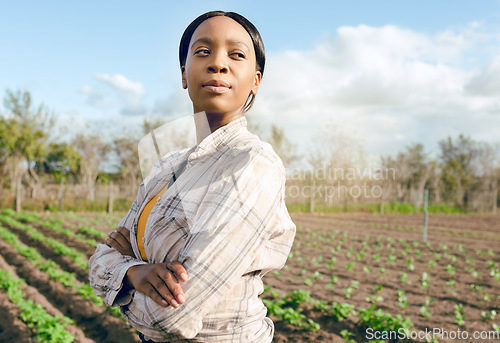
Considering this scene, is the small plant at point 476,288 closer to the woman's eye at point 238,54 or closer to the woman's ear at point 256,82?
the woman's ear at point 256,82

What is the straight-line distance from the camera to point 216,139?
1.07 m

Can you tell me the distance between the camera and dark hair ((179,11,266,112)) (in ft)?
3.61

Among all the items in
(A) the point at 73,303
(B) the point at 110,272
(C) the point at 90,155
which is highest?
(C) the point at 90,155

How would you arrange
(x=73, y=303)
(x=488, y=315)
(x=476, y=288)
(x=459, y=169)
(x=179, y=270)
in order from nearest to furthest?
1. (x=179, y=270)
2. (x=488, y=315)
3. (x=73, y=303)
4. (x=476, y=288)
5. (x=459, y=169)

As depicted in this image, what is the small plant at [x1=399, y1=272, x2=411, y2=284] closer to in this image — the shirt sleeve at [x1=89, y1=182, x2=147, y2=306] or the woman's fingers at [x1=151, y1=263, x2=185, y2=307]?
the shirt sleeve at [x1=89, y1=182, x2=147, y2=306]

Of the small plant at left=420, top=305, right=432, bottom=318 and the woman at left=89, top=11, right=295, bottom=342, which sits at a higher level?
the woman at left=89, top=11, right=295, bottom=342

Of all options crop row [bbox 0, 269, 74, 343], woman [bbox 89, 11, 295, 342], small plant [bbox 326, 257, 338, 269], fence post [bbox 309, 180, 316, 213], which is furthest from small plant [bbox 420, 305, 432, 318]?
fence post [bbox 309, 180, 316, 213]

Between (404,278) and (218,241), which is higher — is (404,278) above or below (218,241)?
below

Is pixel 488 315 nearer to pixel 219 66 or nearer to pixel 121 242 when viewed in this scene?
pixel 121 242

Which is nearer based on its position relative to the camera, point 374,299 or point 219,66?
point 219,66

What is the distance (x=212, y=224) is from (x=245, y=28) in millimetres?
566

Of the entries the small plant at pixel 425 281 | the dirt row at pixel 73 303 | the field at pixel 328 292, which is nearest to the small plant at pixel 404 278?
the field at pixel 328 292

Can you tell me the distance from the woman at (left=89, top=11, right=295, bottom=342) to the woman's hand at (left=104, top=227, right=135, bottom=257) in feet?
0.16

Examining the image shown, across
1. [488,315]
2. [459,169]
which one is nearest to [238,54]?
[488,315]
